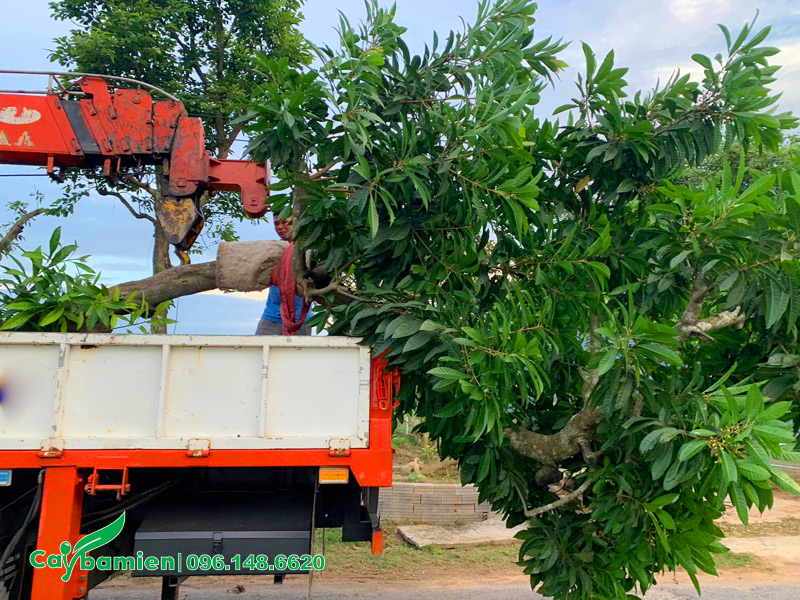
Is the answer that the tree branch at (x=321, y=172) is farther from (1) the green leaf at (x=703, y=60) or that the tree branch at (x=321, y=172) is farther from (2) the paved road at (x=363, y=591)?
(2) the paved road at (x=363, y=591)

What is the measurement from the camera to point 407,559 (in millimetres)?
7199

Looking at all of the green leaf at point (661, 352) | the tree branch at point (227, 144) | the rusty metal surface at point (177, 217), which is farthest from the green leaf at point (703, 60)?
the tree branch at point (227, 144)

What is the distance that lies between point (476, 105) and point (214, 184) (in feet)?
7.59

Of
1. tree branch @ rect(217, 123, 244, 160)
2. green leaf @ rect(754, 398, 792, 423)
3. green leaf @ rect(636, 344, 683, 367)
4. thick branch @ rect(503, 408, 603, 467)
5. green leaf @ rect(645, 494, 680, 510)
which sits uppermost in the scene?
tree branch @ rect(217, 123, 244, 160)

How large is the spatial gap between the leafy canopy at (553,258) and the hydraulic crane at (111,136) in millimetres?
993

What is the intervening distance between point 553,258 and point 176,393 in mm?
2432

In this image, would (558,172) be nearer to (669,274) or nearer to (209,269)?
(669,274)

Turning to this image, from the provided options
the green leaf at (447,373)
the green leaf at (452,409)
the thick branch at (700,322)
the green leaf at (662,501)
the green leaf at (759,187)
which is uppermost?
the green leaf at (759,187)

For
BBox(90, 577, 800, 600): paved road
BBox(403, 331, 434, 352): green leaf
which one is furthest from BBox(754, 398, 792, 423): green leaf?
BBox(90, 577, 800, 600): paved road

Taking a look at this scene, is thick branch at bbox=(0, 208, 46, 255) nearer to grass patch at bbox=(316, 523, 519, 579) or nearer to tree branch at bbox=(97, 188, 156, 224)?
tree branch at bbox=(97, 188, 156, 224)

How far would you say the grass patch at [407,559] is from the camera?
271 inches

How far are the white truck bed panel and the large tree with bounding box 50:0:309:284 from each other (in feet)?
15.1

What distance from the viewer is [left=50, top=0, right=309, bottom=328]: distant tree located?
26.6 ft

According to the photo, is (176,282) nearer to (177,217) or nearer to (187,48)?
(177,217)
